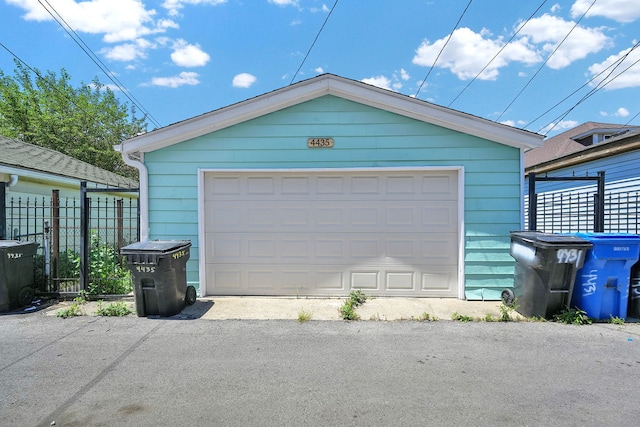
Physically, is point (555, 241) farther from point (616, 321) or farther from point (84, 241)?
point (84, 241)

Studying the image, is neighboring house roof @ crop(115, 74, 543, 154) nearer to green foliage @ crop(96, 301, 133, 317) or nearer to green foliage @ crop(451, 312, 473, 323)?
green foliage @ crop(96, 301, 133, 317)

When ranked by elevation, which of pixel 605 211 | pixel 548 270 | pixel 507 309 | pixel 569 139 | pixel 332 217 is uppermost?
pixel 569 139

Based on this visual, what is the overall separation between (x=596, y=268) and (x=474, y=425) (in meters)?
3.49

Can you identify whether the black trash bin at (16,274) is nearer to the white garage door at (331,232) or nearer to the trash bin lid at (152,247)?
the trash bin lid at (152,247)

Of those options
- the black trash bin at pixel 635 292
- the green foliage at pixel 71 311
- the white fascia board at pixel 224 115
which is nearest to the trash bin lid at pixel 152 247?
the green foliage at pixel 71 311

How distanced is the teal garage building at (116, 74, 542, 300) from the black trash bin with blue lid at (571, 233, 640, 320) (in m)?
1.20

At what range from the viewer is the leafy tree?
20.5 metres

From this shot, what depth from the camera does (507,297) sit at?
18.8 feet

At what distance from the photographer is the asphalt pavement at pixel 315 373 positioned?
277 cm

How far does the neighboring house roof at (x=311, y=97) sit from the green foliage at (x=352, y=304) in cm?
300

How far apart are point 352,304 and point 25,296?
497 cm

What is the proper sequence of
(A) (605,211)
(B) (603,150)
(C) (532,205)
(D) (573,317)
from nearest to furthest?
(D) (573,317)
(C) (532,205)
(B) (603,150)
(A) (605,211)

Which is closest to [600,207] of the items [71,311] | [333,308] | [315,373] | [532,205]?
[532,205]

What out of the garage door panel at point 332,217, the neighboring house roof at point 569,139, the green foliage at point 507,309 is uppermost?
the neighboring house roof at point 569,139
